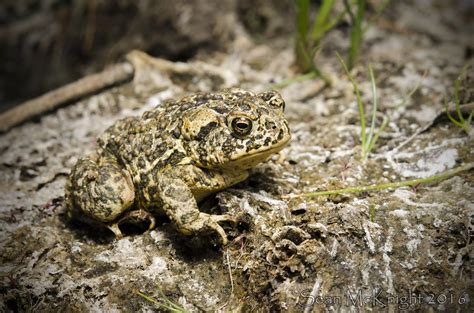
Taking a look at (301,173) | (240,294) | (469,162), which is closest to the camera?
(240,294)

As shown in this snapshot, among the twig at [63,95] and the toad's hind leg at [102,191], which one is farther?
the twig at [63,95]

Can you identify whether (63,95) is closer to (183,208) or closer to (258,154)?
(183,208)

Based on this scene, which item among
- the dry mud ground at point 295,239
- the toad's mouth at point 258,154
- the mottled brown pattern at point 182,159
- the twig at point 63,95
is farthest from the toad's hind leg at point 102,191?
the twig at point 63,95

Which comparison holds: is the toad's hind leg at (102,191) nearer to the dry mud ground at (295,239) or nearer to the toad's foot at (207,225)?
the dry mud ground at (295,239)

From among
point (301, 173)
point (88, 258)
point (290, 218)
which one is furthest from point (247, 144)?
point (88, 258)

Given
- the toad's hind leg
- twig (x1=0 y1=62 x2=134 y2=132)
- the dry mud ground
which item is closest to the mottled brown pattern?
the toad's hind leg

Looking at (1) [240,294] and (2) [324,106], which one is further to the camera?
(2) [324,106]

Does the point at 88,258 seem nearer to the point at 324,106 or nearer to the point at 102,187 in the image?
the point at 102,187

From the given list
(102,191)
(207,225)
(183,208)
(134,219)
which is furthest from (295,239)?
(102,191)
